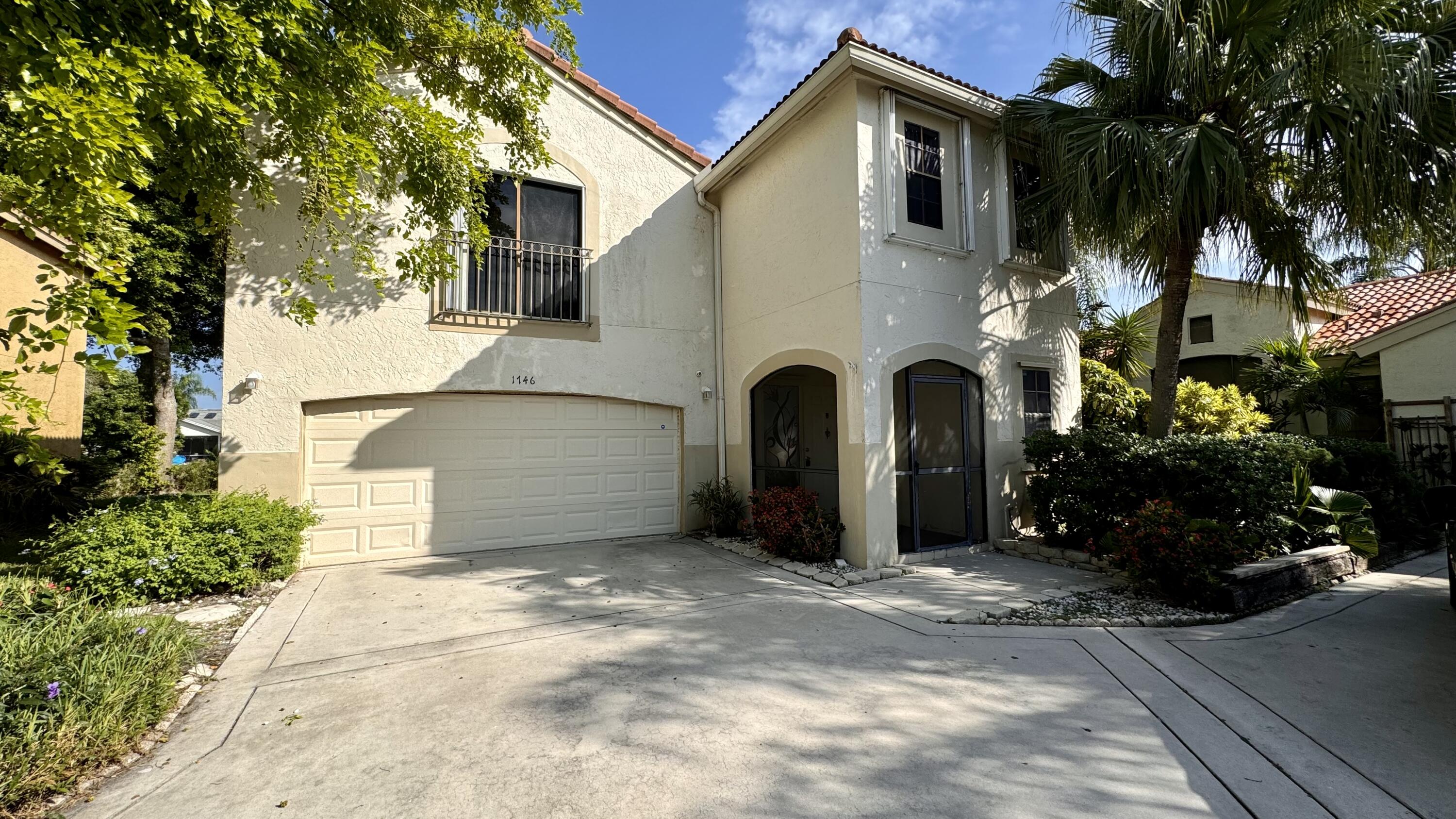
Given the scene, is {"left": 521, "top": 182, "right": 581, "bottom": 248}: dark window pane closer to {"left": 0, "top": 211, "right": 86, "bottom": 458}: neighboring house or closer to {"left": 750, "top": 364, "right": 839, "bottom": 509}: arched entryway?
{"left": 750, "top": 364, "right": 839, "bottom": 509}: arched entryway

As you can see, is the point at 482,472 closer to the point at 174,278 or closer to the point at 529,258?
the point at 529,258

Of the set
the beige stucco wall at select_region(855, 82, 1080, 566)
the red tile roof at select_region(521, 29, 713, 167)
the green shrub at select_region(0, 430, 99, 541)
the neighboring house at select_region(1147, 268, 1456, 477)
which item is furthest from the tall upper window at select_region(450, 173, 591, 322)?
the neighboring house at select_region(1147, 268, 1456, 477)

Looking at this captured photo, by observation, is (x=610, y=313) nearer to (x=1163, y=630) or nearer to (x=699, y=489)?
(x=699, y=489)

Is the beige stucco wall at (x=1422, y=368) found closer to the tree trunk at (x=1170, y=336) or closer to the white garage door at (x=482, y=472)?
the tree trunk at (x=1170, y=336)

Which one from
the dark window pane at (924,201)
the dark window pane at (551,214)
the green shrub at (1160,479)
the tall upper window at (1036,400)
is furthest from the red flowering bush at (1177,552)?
the dark window pane at (551,214)

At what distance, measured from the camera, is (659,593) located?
6.15 meters

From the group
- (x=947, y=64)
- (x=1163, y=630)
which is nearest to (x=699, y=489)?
(x=1163, y=630)

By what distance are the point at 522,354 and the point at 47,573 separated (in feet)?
16.7

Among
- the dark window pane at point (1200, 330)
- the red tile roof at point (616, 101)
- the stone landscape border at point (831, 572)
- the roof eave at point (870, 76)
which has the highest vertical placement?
the red tile roof at point (616, 101)

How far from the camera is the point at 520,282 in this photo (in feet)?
28.8

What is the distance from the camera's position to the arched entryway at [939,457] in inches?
304

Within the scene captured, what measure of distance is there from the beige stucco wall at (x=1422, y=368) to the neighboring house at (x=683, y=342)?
6681mm

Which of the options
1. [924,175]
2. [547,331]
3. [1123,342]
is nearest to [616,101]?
[547,331]

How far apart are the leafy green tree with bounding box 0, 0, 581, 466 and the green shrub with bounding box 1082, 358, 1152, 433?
9357mm
